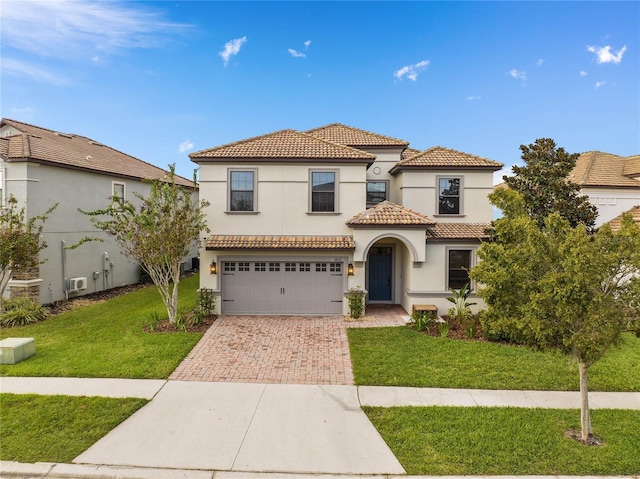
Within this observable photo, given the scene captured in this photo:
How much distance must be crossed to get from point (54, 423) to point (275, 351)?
5.17m

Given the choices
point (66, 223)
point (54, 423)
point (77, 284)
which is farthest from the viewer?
point (77, 284)

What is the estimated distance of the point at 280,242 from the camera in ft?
A: 44.2

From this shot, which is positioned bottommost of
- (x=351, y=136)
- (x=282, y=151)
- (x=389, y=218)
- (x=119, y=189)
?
(x=389, y=218)

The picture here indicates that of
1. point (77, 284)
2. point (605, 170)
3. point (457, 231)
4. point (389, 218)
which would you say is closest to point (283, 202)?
point (389, 218)

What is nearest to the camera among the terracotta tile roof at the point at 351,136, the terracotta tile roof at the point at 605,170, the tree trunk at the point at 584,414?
the tree trunk at the point at 584,414

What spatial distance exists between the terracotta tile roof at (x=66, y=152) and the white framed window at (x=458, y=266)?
1681 centimetres

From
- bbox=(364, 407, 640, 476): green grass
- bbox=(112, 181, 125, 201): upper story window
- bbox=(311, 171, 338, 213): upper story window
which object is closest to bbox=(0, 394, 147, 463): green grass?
bbox=(364, 407, 640, 476): green grass

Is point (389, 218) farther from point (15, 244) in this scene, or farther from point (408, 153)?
point (15, 244)

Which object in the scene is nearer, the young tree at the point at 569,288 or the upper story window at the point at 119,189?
the young tree at the point at 569,288

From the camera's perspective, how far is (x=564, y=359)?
30.2ft

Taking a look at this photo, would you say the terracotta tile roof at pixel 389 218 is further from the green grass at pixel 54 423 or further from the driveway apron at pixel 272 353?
the green grass at pixel 54 423

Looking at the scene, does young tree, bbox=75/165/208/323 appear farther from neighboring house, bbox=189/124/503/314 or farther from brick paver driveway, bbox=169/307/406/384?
brick paver driveway, bbox=169/307/406/384

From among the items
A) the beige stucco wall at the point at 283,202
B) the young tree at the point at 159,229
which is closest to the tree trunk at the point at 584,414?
the beige stucco wall at the point at 283,202

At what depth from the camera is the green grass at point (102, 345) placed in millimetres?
8625
